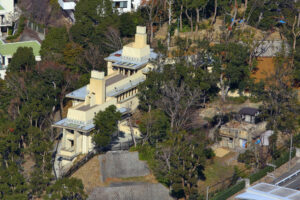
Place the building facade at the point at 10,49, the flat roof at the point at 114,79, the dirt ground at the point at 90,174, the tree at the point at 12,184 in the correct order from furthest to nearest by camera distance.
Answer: the building facade at the point at 10,49, the flat roof at the point at 114,79, the dirt ground at the point at 90,174, the tree at the point at 12,184

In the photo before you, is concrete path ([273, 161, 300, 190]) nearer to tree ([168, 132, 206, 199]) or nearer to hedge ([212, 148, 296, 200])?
hedge ([212, 148, 296, 200])

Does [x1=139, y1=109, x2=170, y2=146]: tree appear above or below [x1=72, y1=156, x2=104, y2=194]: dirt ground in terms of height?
above

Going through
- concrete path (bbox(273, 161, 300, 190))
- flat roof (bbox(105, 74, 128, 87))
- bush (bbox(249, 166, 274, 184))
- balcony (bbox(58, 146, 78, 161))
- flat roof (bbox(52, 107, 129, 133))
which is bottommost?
concrete path (bbox(273, 161, 300, 190))

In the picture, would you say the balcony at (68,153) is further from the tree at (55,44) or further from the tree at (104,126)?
the tree at (55,44)

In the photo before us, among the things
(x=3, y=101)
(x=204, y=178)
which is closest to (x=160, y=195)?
(x=204, y=178)

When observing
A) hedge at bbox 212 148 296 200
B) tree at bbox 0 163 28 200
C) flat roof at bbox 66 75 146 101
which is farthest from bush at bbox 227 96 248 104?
tree at bbox 0 163 28 200

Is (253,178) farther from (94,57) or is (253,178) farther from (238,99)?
(94,57)

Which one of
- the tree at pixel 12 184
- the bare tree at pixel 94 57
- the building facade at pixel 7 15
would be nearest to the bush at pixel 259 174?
the tree at pixel 12 184

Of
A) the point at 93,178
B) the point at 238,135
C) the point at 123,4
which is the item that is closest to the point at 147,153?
the point at 93,178
